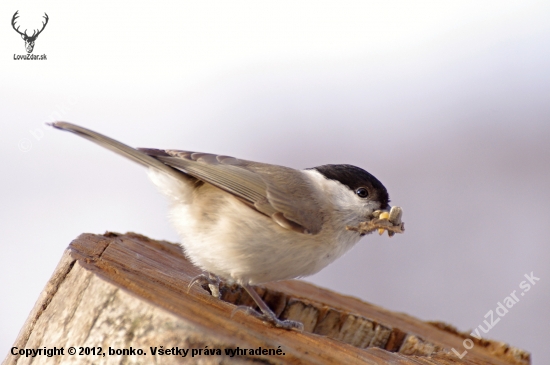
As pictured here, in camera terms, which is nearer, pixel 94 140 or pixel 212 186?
pixel 94 140

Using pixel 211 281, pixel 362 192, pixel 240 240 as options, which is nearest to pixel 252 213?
pixel 240 240

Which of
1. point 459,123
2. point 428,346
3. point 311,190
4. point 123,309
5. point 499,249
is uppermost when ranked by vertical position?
point 459,123

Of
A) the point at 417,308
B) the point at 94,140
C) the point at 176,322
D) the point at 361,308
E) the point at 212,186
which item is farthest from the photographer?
the point at 417,308

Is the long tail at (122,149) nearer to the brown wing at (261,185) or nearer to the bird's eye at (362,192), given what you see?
the brown wing at (261,185)

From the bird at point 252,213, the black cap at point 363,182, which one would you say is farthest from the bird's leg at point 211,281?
the black cap at point 363,182

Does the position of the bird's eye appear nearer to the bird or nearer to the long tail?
the bird

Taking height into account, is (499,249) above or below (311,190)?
above

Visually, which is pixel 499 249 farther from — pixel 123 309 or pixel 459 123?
pixel 123 309

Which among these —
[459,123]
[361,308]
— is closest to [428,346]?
[361,308]
